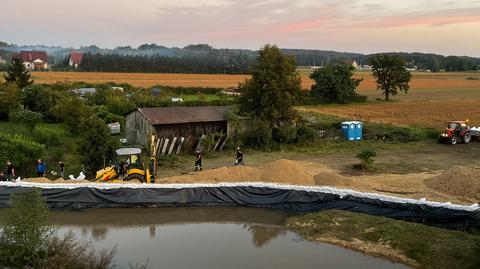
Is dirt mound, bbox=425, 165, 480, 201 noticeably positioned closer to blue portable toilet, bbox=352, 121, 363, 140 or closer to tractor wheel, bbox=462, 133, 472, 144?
tractor wheel, bbox=462, 133, 472, 144

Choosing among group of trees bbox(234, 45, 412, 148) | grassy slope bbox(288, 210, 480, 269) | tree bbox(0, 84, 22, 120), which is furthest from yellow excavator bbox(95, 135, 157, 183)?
tree bbox(0, 84, 22, 120)

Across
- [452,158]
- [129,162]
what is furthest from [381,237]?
[452,158]

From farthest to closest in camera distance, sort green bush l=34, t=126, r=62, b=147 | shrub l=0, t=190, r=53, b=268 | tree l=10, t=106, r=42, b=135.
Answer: tree l=10, t=106, r=42, b=135 < green bush l=34, t=126, r=62, b=147 < shrub l=0, t=190, r=53, b=268

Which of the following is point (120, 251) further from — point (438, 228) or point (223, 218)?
point (438, 228)

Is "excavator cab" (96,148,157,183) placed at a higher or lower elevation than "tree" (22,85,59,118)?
lower

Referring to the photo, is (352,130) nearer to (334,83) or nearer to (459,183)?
(459,183)

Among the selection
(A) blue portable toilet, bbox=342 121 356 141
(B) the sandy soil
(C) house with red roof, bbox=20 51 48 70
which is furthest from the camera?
(C) house with red roof, bbox=20 51 48 70
